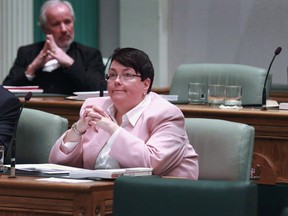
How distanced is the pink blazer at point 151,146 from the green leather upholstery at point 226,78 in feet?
6.22

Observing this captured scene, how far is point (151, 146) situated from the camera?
15.9 feet

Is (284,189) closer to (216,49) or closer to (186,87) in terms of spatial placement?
(186,87)

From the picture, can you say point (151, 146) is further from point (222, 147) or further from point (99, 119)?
point (222, 147)

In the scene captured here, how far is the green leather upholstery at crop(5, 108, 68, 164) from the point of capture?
538cm

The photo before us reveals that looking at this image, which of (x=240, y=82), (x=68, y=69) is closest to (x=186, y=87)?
(x=240, y=82)

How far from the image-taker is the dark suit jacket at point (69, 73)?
7.78 m

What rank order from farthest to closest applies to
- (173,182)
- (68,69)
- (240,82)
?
(68,69)
(240,82)
(173,182)

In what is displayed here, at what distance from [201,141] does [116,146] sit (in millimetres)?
592

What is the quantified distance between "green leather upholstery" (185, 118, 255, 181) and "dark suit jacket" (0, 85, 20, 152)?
869mm

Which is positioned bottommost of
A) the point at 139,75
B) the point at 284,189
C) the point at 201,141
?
the point at 284,189

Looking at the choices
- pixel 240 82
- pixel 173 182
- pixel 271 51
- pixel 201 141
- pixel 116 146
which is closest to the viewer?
pixel 173 182

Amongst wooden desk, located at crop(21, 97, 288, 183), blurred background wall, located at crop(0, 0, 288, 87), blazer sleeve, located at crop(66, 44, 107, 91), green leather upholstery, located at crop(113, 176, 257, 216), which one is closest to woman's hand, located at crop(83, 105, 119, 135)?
green leather upholstery, located at crop(113, 176, 257, 216)

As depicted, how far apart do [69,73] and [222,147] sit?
2.75 m

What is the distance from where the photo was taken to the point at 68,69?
25.5 ft
